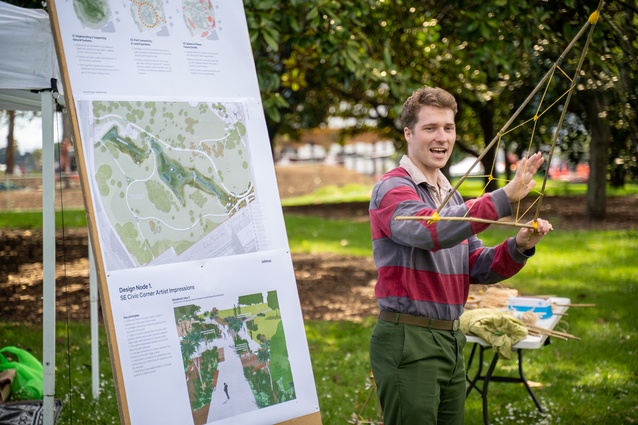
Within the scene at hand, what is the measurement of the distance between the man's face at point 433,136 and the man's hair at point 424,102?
0.06ft

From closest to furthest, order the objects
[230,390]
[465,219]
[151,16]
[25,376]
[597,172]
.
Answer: [465,219]
[230,390]
[151,16]
[25,376]
[597,172]

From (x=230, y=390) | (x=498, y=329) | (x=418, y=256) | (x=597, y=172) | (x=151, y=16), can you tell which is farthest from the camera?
(x=597, y=172)

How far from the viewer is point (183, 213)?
2.78 metres

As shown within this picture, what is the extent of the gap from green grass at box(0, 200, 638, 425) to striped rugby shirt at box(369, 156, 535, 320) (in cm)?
198

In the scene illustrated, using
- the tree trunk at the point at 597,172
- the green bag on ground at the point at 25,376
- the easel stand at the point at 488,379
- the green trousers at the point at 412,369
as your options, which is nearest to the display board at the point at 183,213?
the green trousers at the point at 412,369

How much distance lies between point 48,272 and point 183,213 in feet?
2.91

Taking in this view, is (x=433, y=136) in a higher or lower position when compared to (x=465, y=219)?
higher

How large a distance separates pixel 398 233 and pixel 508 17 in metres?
3.36

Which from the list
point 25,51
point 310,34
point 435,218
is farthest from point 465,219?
point 310,34

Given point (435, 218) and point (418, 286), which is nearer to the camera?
point (435, 218)

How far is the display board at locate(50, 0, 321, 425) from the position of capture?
2.58m

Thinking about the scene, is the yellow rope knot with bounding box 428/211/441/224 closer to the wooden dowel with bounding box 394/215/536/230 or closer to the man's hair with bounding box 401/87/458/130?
the wooden dowel with bounding box 394/215/536/230

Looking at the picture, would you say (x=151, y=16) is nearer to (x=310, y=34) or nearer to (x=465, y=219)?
(x=465, y=219)

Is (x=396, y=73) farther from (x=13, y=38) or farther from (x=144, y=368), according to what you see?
(x=144, y=368)
